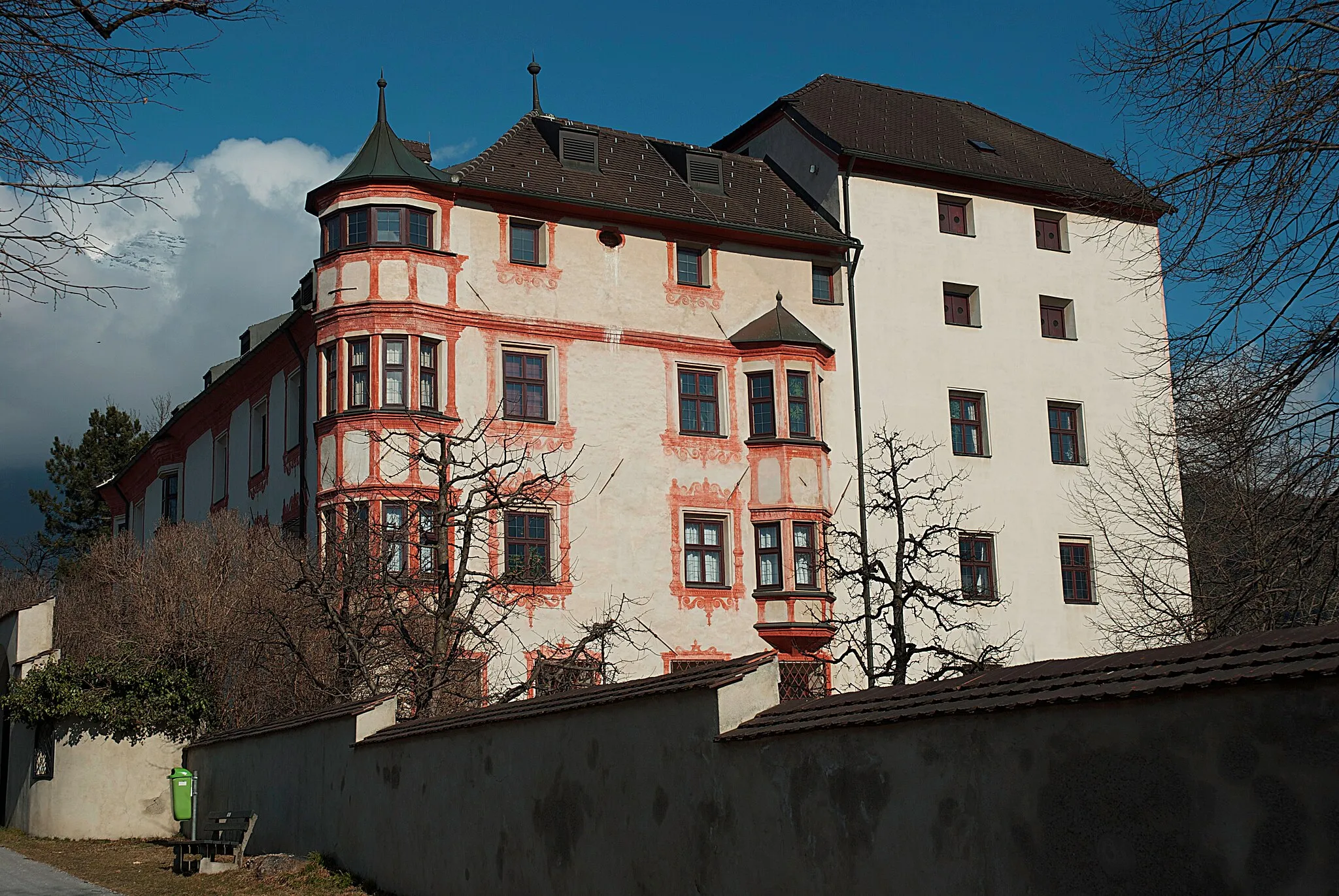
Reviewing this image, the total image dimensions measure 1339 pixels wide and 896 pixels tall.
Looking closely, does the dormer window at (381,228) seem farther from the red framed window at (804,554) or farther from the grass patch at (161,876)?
the grass patch at (161,876)

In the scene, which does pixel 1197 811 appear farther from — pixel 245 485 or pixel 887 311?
pixel 245 485

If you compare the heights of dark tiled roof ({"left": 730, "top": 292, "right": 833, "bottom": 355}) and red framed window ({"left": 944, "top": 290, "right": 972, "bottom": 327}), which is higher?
red framed window ({"left": 944, "top": 290, "right": 972, "bottom": 327})

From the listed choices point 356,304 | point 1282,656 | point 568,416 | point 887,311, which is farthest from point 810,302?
point 1282,656

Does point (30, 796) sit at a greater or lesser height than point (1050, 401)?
lesser

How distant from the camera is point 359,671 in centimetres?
2041

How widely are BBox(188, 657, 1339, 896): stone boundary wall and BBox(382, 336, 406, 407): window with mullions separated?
14.5m

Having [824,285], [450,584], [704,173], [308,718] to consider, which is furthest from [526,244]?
[308,718]

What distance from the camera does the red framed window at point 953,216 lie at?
35.4m

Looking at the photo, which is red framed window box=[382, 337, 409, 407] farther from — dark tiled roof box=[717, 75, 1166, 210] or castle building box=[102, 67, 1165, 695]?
dark tiled roof box=[717, 75, 1166, 210]

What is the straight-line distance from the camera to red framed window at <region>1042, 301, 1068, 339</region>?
119ft

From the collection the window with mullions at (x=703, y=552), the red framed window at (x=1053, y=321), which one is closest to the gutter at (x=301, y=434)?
the window with mullions at (x=703, y=552)

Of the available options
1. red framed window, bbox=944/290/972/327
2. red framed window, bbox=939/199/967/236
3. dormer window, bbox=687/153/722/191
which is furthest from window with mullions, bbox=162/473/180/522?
red framed window, bbox=939/199/967/236

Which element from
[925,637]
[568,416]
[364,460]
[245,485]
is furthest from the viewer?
[245,485]

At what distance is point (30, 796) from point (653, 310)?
15670 millimetres
